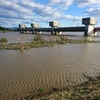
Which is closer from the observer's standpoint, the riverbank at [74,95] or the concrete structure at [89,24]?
the riverbank at [74,95]

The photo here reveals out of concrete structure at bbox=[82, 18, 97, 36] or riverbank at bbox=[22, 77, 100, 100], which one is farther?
concrete structure at bbox=[82, 18, 97, 36]

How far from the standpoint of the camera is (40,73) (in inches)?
300

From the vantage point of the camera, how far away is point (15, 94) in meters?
5.09

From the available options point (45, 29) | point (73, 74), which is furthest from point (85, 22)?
point (73, 74)

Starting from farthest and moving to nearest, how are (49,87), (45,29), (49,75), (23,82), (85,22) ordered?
(45,29) → (85,22) → (49,75) → (23,82) → (49,87)

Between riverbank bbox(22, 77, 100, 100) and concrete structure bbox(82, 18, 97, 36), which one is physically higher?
concrete structure bbox(82, 18, 97, 36)

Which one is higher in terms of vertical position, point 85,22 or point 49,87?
point 85,22

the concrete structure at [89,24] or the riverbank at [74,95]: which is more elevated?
the concrete structure at [89,24]

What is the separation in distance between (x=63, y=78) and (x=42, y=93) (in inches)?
75.6

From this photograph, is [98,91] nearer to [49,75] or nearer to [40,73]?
[49,75]

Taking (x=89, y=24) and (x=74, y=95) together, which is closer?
(x=74, y=95)

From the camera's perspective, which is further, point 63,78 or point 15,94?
point 63,78

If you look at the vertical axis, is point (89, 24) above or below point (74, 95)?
above

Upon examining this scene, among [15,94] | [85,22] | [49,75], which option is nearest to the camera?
[15,94]
